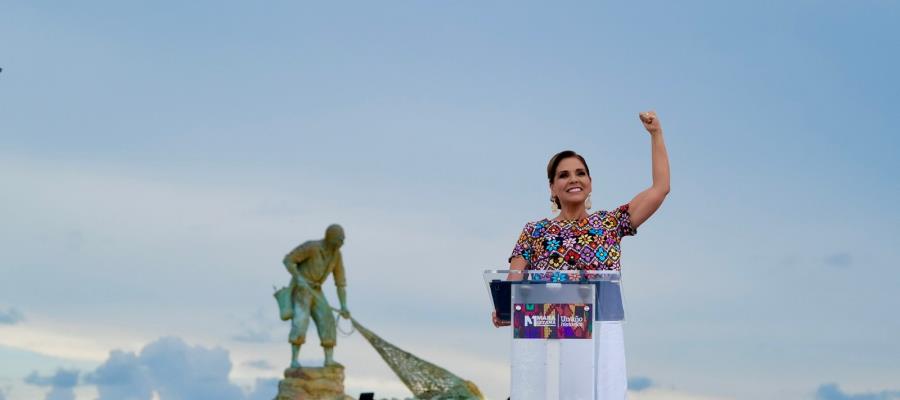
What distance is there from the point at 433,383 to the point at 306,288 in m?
2.20

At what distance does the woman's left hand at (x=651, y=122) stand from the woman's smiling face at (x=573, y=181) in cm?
42

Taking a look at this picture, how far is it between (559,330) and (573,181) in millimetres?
772

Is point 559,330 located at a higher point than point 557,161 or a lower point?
lower

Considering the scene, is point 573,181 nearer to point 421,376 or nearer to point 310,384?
point 421,376

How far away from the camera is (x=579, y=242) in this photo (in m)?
5.84

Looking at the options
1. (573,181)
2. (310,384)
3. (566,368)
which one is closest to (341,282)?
(310,384)

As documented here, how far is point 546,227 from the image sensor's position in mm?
5988

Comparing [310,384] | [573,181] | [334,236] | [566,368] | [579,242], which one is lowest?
[566,368]

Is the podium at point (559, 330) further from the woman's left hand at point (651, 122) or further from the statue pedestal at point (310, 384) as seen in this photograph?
the statue pedestal at point (310, 384)

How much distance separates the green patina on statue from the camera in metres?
15.9

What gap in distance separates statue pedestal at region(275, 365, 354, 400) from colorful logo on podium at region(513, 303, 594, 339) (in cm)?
1100

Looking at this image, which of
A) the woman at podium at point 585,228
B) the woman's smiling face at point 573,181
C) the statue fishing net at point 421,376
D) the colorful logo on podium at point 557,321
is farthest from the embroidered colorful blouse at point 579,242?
the statue fishing net at point 421,376

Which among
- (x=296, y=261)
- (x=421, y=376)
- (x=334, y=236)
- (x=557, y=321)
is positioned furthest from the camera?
(x=296, y=261)

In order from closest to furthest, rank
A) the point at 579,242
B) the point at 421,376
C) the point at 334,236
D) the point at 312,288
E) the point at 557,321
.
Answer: the point at 557,321, the point at 579,242, the point at 421,376, the point at 334,236, the point at 312,288
